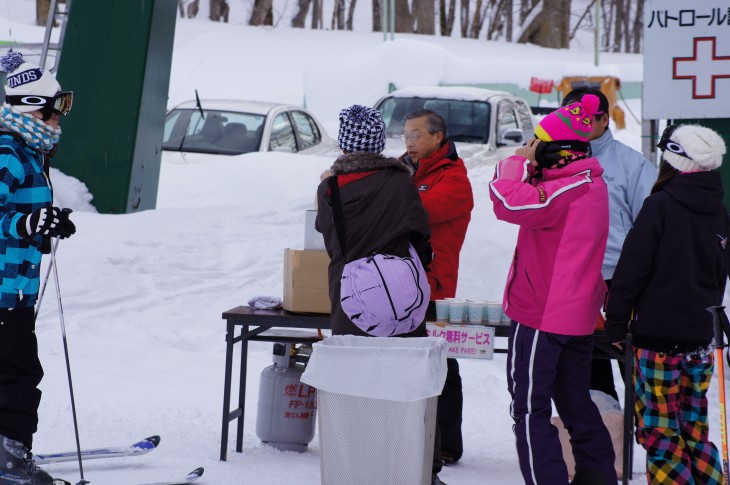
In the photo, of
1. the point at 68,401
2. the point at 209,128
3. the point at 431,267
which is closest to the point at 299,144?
the point at 209,128

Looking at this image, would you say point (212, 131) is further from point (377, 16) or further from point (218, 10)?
point (218, 10)

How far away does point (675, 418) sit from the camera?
4840 mm

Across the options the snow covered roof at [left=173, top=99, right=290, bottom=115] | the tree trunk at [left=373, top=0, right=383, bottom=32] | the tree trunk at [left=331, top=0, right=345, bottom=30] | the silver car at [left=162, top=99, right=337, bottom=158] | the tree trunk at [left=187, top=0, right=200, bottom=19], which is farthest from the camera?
the tree trunk at [left=331, top=0, right=345, bottom=30]

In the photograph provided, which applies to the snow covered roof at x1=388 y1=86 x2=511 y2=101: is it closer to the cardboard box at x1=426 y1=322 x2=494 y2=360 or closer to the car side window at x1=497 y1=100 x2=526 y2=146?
the car side window at x1=497 y1=100 x2=526 y2=146

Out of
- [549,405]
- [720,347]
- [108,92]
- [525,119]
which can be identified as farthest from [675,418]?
[525,119]

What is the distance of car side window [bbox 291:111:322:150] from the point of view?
→ 14657 mm

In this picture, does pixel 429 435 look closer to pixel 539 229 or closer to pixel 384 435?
pixel 384 435

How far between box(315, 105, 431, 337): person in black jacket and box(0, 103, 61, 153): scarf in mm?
1313

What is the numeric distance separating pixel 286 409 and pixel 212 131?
8.34 metres

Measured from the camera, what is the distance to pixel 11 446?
16.8 ft

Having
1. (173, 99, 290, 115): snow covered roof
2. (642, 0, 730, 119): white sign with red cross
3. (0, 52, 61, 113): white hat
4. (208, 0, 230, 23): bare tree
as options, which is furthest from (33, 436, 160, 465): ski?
(208, 0, 230, 23): bare tree

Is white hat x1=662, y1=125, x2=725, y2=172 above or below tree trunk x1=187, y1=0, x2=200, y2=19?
below

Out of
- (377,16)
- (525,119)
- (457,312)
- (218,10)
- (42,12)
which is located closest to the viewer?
(457,312)

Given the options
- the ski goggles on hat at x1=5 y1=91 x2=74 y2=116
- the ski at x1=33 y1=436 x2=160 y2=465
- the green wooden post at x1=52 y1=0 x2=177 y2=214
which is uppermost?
the green wooden post at x1=52 y1=0 x2=177 y2=214
